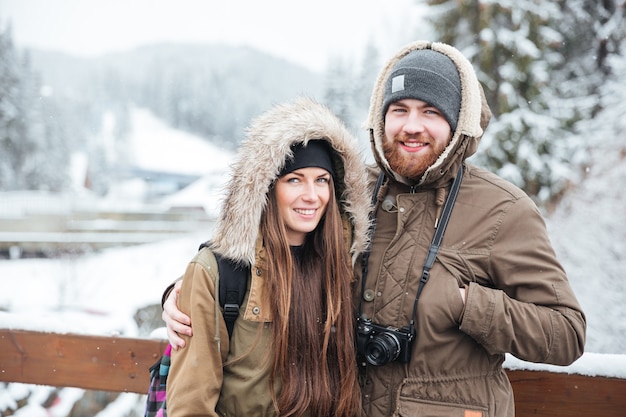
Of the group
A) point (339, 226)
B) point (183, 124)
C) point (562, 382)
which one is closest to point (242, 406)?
point (339, 226)

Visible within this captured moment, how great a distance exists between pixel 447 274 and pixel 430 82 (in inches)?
33.9

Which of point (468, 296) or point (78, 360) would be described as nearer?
point (468, 296)

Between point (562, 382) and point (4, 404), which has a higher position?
point (562, 382)

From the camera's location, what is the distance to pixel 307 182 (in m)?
2.32

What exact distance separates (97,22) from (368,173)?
21390cm

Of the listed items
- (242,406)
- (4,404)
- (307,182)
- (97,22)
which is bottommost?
(4,404)

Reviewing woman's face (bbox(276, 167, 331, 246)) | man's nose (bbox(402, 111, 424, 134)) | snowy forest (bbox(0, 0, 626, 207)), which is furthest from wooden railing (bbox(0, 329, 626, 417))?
man's nose (bbox(402, 111, 424, 134))

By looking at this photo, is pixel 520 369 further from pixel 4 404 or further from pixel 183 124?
pixel 183 124

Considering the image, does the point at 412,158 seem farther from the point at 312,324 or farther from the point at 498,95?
the point at 498,95

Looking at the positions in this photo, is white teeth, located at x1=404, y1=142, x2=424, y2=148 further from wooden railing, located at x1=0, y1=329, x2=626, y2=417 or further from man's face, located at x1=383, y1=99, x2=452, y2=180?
wooden railing, located at x1=0, y1=329, x2=626, y2=417

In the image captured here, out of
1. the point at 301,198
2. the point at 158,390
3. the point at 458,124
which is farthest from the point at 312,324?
the point at 458,124

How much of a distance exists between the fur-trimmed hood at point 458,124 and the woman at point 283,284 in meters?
0.18

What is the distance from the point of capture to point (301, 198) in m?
2.30

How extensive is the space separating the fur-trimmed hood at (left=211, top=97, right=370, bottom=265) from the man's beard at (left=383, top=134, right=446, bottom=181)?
16 centimetres
